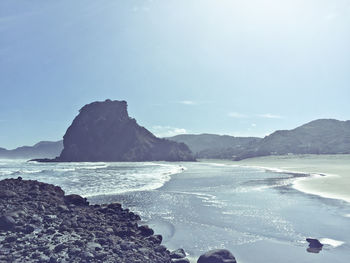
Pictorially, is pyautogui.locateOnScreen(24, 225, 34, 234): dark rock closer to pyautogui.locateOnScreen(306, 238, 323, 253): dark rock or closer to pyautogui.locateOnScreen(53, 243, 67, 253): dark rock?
pyautogui.locateOnScreen(53, 243, 67, 253): dark rock

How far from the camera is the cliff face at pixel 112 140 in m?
166

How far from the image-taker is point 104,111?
181875 millimetres

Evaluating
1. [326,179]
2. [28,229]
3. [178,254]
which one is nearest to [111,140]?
[326,179]

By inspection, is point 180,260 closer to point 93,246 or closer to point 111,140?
point 93,246

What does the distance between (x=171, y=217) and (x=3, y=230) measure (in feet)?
31.3

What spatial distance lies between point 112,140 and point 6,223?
16439cm

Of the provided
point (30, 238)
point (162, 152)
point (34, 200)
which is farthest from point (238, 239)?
point (162, 152)

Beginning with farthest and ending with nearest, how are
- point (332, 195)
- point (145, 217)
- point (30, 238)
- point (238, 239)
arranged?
point (332, 195), point (145, 217), point (238, 239), point (30, 238)

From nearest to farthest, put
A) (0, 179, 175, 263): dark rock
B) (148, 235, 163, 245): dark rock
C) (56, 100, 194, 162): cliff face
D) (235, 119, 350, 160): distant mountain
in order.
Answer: (0, 179, 175, 263): dark rock, (148, 235, 163, 245): dark rock, (235, 119, 350, 160): distant mountain, (56, 100, 194, 162): cliff face

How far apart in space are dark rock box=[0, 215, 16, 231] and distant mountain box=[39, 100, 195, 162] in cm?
15043

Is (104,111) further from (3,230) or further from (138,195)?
(3,230)

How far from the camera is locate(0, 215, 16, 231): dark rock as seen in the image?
12.1 meters

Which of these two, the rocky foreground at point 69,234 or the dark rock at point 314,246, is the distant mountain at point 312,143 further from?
the rocky foreground at point 69,234

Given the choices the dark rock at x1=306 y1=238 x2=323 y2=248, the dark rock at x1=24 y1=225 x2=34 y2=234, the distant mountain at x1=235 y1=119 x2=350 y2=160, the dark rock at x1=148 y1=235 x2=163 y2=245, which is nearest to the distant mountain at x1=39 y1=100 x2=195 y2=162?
the distant mountain at x1=235 y1=119 x2=350 y2=160
